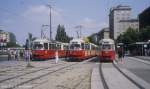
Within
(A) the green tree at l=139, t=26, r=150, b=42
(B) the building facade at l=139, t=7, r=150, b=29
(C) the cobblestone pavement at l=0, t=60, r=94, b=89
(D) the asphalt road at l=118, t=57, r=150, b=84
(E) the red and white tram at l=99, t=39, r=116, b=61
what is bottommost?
(C) the cobblestone pavement at l=0, t=60, r=94, b=89

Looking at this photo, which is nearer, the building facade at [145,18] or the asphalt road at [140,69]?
the asphalt road at [140,69]

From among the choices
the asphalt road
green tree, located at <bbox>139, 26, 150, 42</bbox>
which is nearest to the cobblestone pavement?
the asphalt road

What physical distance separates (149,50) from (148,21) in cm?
4840

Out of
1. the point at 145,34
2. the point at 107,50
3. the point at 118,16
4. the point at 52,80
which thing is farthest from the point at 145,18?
the point at 52,80

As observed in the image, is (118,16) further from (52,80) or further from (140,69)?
(52,80)

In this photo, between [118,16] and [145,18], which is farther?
[118,16]

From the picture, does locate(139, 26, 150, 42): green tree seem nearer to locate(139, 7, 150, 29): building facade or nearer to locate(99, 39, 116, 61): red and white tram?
locate(139, 7, 150, 29): building facade

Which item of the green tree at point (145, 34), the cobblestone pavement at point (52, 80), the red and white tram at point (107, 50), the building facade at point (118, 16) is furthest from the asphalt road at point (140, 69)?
the building facade at point (118, 16)

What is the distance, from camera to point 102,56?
147 feet

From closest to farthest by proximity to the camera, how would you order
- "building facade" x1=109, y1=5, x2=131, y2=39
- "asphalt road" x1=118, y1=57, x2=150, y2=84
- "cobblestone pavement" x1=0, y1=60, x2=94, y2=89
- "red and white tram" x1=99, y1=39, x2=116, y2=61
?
1. "cobblestone pavement" x1=0, y1=60, x2=94, y2=89
2. "asphalt road" x1=118, y1=57, x2=150, y2=84
3. "red and white tram" x1=99, y1=39, x2=116, y2=61
4. "building facade" x1=109, y1=5, x2=131, y2=39

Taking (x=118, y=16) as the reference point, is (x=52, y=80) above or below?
below

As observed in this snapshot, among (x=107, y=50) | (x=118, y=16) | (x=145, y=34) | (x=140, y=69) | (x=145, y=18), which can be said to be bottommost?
(x=140, y=69)

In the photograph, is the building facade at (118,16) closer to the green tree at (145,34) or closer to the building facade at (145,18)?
the building facade at (145,18)

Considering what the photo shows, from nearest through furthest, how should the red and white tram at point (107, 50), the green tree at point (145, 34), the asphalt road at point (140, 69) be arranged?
1. the asphalt road at point (140, 69)
2. the red and white tram at point (107, 50)
3. the green tree at point (145, 34)
